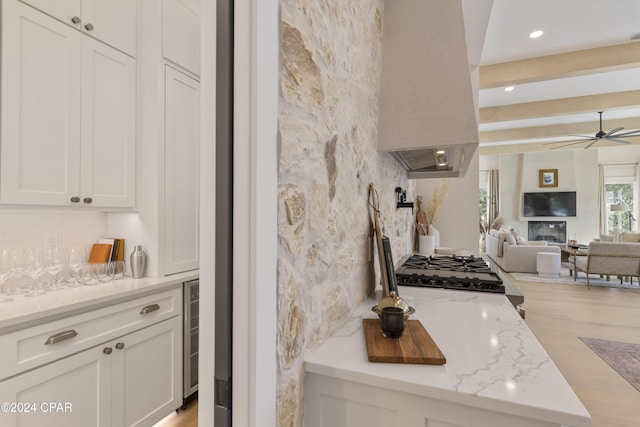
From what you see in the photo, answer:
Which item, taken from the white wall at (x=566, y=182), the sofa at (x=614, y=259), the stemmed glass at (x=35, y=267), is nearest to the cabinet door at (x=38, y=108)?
the stemmed glass at (x=35, y=267)

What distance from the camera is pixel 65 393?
1.43m

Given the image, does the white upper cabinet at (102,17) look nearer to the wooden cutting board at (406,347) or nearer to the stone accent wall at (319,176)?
the stone accent wall at (319,176)

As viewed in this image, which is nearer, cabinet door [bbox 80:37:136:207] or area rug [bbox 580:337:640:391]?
cabinet door [bbox 80:37:136:207]

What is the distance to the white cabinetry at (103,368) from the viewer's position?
129 centimetres

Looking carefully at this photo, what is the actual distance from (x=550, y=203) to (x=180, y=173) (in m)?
A: 11.1

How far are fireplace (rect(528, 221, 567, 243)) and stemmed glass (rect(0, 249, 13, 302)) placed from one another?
11.8m

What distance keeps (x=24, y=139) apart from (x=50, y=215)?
1.91 feet

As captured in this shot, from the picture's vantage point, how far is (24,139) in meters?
1.54

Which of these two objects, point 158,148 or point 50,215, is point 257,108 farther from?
point 50,215

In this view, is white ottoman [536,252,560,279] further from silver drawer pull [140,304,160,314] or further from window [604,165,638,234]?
silver drawer pull [140,304,160,314]

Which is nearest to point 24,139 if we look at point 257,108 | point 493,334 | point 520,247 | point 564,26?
point 257,108

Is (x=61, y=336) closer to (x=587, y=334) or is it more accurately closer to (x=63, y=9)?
(x=63, y=9)

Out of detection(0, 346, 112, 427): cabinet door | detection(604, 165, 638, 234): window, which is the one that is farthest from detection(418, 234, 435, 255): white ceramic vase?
detection(604, 165, 638, 234): window

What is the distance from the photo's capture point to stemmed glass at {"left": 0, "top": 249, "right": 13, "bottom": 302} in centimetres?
153
